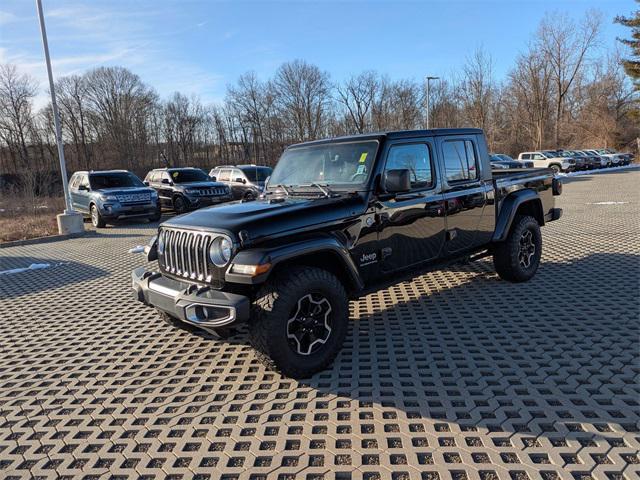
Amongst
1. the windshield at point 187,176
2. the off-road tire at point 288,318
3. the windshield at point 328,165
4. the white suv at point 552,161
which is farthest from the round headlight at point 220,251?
the white suv at point 552,161

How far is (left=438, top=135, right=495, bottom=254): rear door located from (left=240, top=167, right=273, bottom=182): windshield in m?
13.0

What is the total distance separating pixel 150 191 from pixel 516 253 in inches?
475

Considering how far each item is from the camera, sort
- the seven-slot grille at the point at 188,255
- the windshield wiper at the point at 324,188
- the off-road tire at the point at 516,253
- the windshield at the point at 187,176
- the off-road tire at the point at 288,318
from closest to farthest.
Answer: the off-road tire at the point at 288,318 → the seven-slot grille at the point at 188,255 → the windshield wiper at the point at 324,188 → the off-road tire at the point at 516,253 → the windshield at the point at 187,176

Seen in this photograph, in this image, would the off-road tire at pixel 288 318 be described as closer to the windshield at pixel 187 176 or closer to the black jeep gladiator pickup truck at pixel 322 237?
the black jeep gladiator pickup truck at pixel 322 237

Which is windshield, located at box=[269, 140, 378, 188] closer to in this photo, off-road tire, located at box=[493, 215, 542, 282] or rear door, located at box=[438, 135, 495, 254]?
rear door, located at box=[438, 135, 495, 254]

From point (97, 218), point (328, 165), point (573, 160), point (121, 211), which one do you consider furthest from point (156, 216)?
point (573, 160)

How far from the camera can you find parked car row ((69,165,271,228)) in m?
13.9

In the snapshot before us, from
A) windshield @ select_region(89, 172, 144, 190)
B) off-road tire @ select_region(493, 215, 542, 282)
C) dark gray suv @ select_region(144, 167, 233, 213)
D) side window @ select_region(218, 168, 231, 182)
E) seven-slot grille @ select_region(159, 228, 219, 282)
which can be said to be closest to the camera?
seven-slot grille @ select_region(159, 228, 219, 282)

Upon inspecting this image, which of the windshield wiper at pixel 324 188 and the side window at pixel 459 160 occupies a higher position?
the side window at pixel 459 160

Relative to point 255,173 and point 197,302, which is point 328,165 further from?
point 255,173

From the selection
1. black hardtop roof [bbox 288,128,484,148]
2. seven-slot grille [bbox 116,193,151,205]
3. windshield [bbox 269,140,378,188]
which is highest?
black hardtop roof [bbox 288,128,484,148]

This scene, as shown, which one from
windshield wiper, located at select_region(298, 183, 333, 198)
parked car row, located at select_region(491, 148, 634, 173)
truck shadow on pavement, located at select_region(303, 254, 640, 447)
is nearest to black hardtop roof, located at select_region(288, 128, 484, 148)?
windshield wiper, located at select_region(298, 183, 333, 198)

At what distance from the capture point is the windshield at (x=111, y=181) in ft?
47.9

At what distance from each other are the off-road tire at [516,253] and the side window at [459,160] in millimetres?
1055
